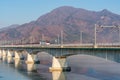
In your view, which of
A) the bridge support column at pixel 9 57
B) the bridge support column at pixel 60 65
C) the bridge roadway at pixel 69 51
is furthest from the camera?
the bridge support column at pixel 9 57

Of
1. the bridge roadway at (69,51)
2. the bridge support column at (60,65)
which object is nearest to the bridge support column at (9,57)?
the bridge roadway at (69,51)

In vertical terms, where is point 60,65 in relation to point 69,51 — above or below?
below

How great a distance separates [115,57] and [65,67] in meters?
31.1

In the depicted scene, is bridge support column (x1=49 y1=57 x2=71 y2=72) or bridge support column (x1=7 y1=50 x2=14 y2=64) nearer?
bridge support column (x1=49 y1=57 x2=71 y2=72)

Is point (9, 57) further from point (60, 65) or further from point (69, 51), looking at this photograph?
point (69, 51)

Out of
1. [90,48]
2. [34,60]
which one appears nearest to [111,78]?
[90,48]

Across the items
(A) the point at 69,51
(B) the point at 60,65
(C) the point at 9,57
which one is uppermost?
(A) the point at 69,51

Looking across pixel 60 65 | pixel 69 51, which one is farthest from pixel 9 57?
pixel 69 51

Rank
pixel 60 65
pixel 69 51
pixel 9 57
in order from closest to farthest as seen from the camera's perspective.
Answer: pixel 69 51, pixel 60 65, pixel 9 57

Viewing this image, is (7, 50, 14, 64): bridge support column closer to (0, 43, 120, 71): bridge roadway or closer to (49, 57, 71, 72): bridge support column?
(0, 43, 120, 71): bridge roadway

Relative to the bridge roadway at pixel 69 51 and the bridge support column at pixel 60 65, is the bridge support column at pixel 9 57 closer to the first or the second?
the bridge roadway at pixel 69 51

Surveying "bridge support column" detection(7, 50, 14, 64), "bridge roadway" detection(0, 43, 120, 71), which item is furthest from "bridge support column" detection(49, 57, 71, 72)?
"bridge support column" detection(7, 50, 14, 64)

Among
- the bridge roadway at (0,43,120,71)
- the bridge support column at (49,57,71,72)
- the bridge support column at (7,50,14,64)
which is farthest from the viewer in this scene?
the bridge support column at (7,50,14,64)

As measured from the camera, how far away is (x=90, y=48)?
233ft
